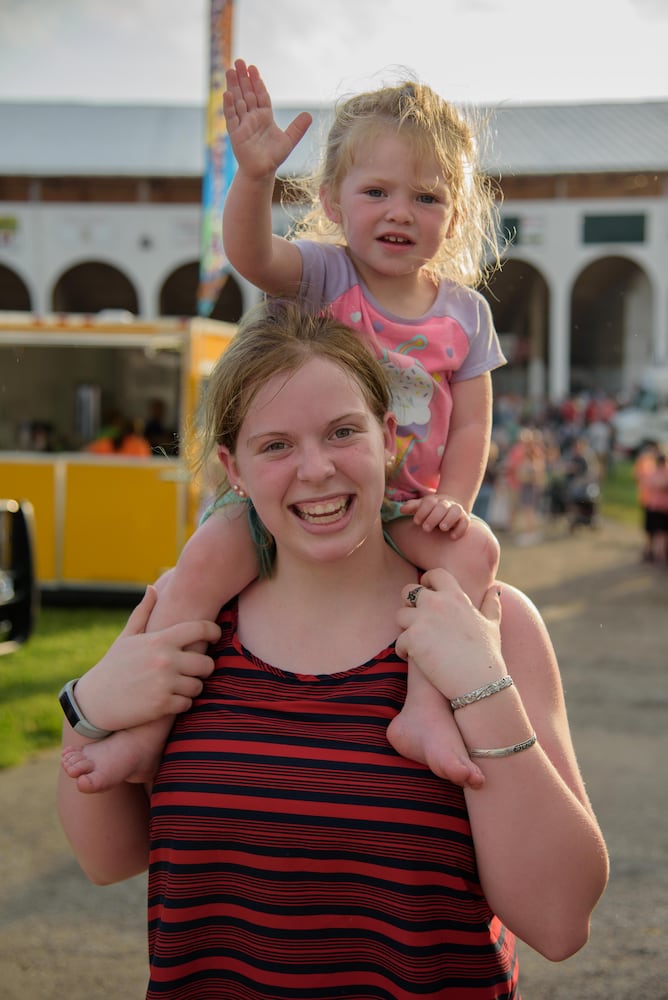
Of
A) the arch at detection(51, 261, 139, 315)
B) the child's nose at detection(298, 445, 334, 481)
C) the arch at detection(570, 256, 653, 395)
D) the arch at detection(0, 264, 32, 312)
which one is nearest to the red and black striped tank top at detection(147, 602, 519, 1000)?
the child's nose at detection(298, 445, 334, 481)

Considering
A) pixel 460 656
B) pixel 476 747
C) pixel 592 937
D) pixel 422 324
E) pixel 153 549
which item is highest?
pixel 422 324

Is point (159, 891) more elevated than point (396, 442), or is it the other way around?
point (396, 442)

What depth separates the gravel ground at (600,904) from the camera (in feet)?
11.7

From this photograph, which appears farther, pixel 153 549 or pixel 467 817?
pixel 153 549

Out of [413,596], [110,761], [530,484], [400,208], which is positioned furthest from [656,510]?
[110,761]

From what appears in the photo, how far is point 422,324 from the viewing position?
188 centimetres

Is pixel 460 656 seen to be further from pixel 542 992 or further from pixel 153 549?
pixel 153 549

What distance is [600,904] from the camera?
419 cm

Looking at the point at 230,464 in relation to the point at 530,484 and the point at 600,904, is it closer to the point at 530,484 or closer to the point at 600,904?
the point at 600,904

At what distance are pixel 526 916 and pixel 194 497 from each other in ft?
27.7

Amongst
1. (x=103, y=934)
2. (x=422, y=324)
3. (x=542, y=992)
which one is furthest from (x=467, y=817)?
(x=103, y=934)

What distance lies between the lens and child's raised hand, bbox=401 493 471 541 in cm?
174

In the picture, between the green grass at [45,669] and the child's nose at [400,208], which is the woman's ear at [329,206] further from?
the green grass at [45,669]

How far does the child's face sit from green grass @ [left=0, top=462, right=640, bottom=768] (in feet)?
14.9
